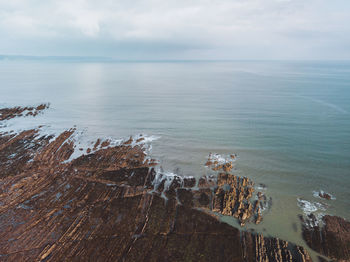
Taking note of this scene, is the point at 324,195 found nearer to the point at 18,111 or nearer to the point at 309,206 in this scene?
the point at 309,206

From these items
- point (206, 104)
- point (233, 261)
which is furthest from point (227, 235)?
point (206, 104)

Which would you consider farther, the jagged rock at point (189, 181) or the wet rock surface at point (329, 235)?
the jagged rock at point (189, 181)

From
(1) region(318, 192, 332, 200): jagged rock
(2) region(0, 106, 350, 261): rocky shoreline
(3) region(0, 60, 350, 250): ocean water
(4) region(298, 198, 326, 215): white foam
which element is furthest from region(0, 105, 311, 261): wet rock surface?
(1) region(318, 192, 332, 200): jagged rock

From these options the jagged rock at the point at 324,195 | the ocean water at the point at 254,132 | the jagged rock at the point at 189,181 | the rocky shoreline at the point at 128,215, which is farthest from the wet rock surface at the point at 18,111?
the jagged rock at the point at 324,195

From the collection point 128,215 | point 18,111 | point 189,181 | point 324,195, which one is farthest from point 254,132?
point 18,111

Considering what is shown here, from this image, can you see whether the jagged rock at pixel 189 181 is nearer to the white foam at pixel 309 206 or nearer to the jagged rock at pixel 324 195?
the white foam at pixel 309 206
